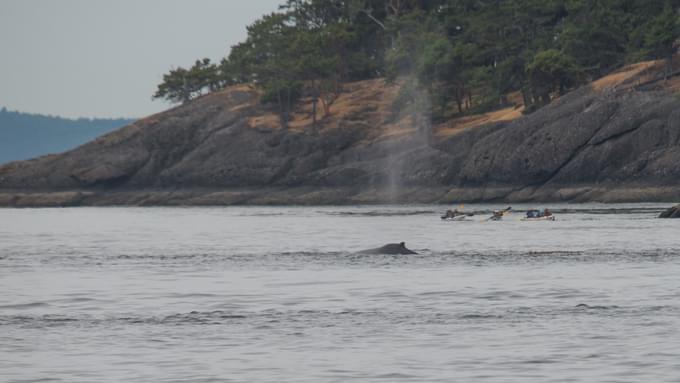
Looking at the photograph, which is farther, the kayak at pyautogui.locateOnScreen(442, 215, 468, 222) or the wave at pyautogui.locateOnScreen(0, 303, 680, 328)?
the kayak at pyautogui.locateOnScreen(442, 215, 468, 222)

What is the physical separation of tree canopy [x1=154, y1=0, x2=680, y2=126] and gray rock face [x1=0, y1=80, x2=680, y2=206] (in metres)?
6.62

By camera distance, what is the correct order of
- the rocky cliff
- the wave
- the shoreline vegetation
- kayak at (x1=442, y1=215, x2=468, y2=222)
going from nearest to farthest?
the wave, kayak at (x1=442, y1=215, x2=468, y2=222), the rocky cliff, the shoreline vegetation

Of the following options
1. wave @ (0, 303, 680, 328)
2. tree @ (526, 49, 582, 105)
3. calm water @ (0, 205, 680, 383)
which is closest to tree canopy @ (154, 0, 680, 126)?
tree @ (526, 49, 582, 105)

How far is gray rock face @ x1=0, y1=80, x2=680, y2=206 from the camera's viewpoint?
355ft

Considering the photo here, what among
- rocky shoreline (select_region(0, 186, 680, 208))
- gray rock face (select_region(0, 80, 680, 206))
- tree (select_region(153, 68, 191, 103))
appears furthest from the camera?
tree (select_region(153, 68, 191, 103))

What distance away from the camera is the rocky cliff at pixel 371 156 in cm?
10875

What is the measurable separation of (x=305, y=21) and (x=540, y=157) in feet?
241

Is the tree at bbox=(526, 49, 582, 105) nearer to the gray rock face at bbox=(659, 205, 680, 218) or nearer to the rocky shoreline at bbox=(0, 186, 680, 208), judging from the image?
the rocky shoreline at bbox=(0, 186, 680, 208)

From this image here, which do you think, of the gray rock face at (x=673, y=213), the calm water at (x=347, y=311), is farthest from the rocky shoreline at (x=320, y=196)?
the calm water at (x=347, y=311)

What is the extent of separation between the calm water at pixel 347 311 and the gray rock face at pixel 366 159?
48.0 meters

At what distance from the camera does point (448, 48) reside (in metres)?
144

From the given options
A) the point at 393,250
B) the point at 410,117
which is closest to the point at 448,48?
the point at 410,117

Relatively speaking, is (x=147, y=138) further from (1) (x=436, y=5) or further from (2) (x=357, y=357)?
(2) (x=357, y=357)

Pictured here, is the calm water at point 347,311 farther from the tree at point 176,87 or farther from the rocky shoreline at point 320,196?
the tree at point 176,87
